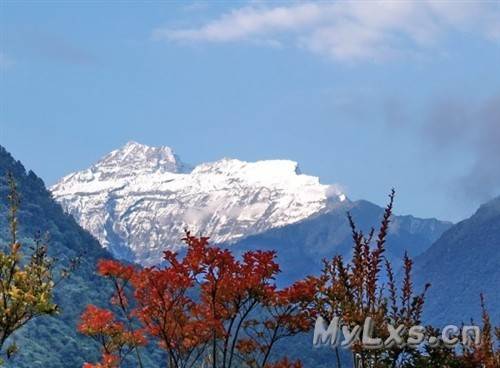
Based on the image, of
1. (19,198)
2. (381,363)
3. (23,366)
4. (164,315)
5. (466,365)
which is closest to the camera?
(19,198)

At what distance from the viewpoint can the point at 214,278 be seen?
22.0 m

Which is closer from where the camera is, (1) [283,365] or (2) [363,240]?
(2) [363,240]

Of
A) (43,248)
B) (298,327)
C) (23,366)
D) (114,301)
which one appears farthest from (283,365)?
(23,366)

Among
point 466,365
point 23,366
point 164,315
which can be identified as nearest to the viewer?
point 466,365

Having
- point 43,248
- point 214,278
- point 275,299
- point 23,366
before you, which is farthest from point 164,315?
point 23,366

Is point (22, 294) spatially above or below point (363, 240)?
below

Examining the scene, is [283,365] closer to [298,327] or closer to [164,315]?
[298,327]

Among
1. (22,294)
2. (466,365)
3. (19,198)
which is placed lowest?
(466,365)

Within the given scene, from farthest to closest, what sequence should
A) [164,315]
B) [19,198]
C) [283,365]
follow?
[283,365], [164,315], [19,198]

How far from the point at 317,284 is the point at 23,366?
18825 centimetres

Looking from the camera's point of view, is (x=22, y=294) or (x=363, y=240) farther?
(x=363, y=240)

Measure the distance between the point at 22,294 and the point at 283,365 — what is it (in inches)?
453

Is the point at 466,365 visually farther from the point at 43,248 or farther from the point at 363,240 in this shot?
the point at 43,248

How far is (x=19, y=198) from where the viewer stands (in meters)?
15.1
